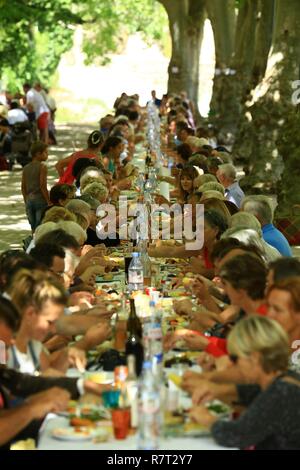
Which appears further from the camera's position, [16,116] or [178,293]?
Result: [16,116]

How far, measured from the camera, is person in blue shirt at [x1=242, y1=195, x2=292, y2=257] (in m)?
10.3

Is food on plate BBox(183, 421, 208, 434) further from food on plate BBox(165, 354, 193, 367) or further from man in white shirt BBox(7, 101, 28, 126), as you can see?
man in white shirt BBox(7, 101, 28, 126)

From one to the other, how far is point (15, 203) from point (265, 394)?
54.9ft

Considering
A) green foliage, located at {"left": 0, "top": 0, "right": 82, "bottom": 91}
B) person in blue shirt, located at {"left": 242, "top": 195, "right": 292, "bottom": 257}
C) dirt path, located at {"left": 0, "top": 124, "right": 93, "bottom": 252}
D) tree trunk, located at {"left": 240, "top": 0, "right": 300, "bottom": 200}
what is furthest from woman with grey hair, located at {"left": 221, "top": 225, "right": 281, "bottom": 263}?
green foliage, located at {"left": 0, "top": 0, "right": 82, "bottom": 91}

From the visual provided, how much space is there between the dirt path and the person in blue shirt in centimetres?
611

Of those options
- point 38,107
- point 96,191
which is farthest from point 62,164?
point 38,107

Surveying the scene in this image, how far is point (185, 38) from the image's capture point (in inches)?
1519

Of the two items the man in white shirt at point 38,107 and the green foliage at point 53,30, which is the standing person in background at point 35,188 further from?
the green foliage at point 53,30

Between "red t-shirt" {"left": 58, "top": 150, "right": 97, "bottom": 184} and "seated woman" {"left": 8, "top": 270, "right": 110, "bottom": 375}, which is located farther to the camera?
"red t-shirt" {"left": 58, "top": 150, "right": 97, "bottom": 184}

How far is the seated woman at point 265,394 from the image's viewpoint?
515 centimetres

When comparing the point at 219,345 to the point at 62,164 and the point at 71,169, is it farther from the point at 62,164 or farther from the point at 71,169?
the point at 62,164

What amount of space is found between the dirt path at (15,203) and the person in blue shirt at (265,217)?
6.11 m

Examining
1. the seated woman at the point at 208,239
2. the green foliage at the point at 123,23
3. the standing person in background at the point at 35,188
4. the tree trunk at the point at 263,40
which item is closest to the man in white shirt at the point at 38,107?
the tree trunk at the point at 263,40
